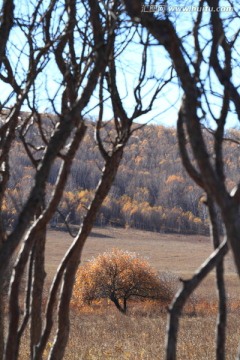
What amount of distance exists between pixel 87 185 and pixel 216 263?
75.8 m

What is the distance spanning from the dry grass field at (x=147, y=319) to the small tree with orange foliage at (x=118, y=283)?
0.74 metres

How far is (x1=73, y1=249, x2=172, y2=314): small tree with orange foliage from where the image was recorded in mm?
33406

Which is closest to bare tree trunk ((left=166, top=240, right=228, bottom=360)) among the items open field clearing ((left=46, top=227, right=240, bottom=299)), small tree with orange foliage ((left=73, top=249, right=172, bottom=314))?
small tree with orange foliage ((left=73, top=249, right=172, bottom=314))

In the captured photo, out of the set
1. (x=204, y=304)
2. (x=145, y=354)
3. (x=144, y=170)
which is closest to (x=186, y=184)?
(x=144, y=170)

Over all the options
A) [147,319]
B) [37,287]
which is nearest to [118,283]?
[147,319]

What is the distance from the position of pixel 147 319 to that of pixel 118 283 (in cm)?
1017

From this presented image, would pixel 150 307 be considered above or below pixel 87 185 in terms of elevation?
below

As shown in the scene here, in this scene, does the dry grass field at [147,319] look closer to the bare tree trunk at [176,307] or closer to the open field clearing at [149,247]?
the open field clearing at [149,247]

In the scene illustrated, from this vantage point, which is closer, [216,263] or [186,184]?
[216,263]

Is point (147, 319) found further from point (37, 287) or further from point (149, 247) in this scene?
point (149, 247)

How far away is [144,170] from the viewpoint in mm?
99125

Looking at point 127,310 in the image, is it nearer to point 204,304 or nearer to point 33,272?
point 204,304

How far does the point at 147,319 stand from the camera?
23562 mm

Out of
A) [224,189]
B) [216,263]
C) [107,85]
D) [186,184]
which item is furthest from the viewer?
[186,184]
